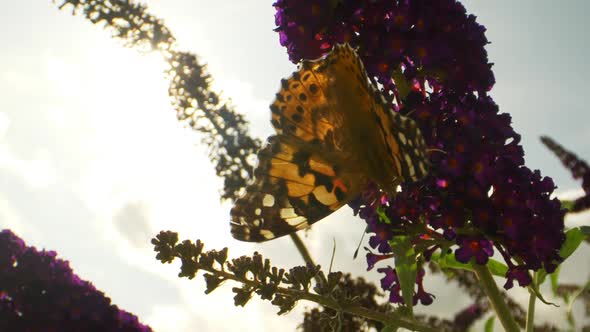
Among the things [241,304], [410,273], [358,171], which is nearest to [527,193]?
[410,273]

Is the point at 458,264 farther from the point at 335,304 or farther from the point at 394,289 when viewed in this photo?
the point at 335,304

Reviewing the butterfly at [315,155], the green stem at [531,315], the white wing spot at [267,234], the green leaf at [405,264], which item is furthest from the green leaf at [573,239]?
the white wing spot at [267,234]

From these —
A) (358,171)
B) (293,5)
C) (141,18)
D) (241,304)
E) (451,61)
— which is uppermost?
(141,18)

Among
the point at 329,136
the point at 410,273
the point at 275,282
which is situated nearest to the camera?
the point at 275,282

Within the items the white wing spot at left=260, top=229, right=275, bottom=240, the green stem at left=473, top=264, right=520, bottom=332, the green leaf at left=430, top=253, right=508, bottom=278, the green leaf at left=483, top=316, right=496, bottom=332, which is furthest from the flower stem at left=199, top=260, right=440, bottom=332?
the green leaf at left=483, top=316, right=496, bottom=332

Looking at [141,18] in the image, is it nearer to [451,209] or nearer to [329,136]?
[329,136]

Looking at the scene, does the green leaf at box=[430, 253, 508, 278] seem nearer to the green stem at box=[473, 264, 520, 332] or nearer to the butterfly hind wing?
the green stem at box=[473, 264, 520, 332]

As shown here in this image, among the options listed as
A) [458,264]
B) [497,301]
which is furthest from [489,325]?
[497,301]
